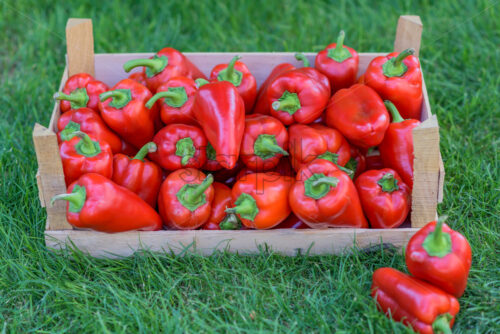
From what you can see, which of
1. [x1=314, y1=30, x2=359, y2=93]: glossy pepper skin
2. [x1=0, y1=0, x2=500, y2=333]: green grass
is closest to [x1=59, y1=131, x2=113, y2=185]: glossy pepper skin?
[x1=0, y1=0, x2=500, y2=333]: green grass

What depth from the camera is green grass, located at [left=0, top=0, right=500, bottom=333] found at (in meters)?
2.56

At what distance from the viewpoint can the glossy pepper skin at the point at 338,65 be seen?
3.15 m

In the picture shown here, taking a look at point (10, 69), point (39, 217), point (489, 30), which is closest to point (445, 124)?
point (489, 30)

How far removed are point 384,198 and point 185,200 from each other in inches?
37.0

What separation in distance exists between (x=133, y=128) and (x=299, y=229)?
3.22 feet

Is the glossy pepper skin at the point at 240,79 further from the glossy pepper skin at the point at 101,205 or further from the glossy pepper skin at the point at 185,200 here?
the glossy pepper skin at the point at 101,205

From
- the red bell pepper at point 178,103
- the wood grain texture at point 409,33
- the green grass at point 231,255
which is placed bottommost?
the green grass at point 231,255

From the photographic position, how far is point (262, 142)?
2.82 metres

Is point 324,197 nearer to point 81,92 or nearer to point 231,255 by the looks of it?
point 231,255

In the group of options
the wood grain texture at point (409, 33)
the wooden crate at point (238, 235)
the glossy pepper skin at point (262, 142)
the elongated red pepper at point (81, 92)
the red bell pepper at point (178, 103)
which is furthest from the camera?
the wood grain texture at point (409, 33)

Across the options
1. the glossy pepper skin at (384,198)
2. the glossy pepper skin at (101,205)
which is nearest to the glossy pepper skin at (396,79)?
the glossy pepper skin at (384,198)

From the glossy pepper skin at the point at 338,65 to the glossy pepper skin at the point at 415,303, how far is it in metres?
1.13

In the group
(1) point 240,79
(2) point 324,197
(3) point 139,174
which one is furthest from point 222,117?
(2) point 324,197

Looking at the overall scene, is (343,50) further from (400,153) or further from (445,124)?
(445,124)
